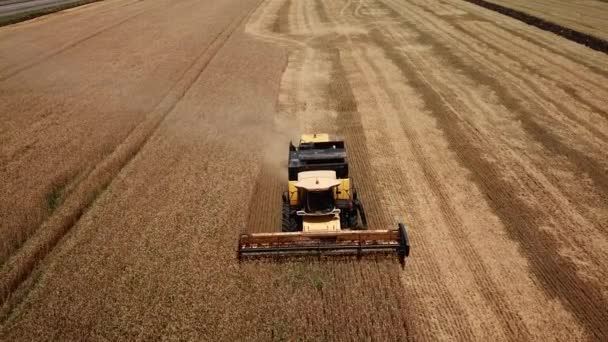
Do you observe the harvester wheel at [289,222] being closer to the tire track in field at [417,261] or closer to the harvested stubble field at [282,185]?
the harvested stubble field at [282,185]

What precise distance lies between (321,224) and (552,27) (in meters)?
31.4

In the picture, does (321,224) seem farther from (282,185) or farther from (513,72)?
(513,72)

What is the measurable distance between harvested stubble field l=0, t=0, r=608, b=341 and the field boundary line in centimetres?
88

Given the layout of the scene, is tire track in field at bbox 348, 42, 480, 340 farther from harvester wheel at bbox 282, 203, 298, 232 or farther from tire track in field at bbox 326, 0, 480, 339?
harvester wheel at bbox 282, 203, 298, 232

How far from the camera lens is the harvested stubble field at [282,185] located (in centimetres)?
928

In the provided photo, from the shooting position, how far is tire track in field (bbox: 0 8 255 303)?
10475 millimetres

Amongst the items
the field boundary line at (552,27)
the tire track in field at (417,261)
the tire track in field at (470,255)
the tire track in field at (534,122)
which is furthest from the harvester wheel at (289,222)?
the field boundary line at (552,27)

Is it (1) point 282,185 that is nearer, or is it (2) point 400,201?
(2) point 400,201

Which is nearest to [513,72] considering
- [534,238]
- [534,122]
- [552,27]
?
[534,122]

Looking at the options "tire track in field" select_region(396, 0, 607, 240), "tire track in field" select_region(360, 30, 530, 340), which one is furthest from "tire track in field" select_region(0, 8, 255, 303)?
"tire track in field" select_region(396, 0, 607, 240)

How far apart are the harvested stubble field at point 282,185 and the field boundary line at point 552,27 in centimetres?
88

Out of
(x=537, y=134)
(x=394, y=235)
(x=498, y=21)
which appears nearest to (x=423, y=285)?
(x=394, y=235)

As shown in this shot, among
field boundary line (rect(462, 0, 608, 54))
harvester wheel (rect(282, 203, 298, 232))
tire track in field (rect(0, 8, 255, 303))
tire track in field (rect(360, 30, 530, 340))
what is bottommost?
tire track in field (rect(360, 30, 530, 340))

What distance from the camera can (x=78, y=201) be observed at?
1327 centimetres
